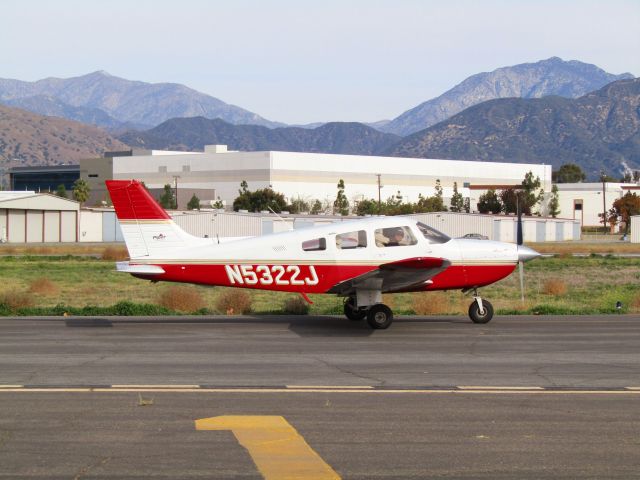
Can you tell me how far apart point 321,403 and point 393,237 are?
869cm

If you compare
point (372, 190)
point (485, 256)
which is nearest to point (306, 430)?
point (485, 256)

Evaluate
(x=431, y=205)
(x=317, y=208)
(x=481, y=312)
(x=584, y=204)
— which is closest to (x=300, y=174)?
(x=317, y=208)

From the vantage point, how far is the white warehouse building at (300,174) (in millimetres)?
134875

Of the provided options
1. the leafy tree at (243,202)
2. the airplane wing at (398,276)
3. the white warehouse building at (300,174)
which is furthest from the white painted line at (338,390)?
the white warehouse building at (300,174)

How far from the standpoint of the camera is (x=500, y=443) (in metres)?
9.10

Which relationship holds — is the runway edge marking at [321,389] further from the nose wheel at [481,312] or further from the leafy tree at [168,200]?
the leafy tree at [168,200]

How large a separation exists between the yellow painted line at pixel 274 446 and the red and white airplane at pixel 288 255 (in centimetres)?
903

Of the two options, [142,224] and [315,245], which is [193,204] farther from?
[315,245]

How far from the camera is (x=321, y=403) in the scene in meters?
11.2

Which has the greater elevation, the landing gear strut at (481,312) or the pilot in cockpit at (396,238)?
the pilot in cockpit at (396,238)

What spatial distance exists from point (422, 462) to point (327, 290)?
1103 cm

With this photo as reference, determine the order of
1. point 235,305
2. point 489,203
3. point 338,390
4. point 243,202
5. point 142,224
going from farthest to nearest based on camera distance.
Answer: point 489,203 → point 243,202 → point 235,305 → point 142,224 → point 338,390

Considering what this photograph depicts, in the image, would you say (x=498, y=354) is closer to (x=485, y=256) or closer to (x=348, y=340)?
(x=348, y=340)

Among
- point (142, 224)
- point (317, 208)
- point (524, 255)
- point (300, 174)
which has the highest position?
point (300, 174)
